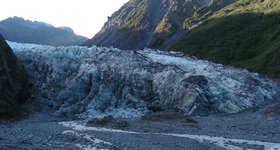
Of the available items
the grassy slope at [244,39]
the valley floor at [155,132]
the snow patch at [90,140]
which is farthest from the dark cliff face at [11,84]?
the grassy slope at [244,39]

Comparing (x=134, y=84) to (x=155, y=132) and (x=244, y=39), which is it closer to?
(x=155, y=132)

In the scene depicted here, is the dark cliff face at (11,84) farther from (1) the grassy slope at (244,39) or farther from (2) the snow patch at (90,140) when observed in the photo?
(1) the grassy slope at (244,39)

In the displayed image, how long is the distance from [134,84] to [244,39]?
59.7 meters

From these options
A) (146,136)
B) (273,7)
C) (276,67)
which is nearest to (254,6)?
(273,7)

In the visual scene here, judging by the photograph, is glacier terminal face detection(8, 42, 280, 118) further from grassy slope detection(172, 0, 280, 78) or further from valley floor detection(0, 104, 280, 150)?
grassy slope detection(172, 0, 280, 78)

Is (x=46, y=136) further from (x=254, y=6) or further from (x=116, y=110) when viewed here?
(x=254, y=6)

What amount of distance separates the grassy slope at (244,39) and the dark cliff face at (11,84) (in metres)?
49.6

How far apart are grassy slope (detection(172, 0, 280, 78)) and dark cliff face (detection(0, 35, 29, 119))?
1954 inches

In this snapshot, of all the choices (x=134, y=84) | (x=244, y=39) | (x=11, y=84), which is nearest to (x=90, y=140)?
(x=134, y=84)

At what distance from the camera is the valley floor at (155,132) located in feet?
131

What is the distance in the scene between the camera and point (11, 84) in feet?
223

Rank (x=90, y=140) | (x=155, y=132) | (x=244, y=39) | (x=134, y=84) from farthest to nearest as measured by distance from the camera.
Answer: (x=244, y=39) < (x=134, y=84) < (x=155, y=132) < (x=90, y=140)

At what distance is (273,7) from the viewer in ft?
Result: 442

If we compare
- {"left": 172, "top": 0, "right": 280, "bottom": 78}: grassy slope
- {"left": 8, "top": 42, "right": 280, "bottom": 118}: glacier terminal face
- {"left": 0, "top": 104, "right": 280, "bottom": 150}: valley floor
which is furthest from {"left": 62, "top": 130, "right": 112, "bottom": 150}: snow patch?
{"left": 172, "top": 0, "right": 280, "bottom": 78}: grassy slope
